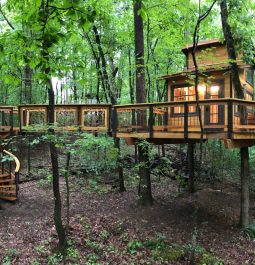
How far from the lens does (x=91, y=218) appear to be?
1017 cm

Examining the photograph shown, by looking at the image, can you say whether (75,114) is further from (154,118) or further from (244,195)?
(244,195)

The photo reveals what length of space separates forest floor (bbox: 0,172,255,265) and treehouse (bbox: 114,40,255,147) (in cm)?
213

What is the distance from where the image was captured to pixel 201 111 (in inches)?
451

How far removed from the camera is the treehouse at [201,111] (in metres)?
8.52

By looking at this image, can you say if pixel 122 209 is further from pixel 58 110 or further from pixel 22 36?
pixel 22 36

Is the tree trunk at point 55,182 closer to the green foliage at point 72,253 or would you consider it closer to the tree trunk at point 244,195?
the green foliage at point 72,253

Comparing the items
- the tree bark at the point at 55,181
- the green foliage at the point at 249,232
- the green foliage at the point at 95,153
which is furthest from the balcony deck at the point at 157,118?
the green foliage at the point at 249,232

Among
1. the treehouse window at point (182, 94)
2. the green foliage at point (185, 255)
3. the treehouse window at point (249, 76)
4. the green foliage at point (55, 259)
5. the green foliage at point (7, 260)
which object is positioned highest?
the treehouse window at point (249, 76)

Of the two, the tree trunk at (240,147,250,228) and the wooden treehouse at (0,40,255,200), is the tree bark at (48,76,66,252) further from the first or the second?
the tree trunk at (240,147,250,228)

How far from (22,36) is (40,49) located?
0.23 m

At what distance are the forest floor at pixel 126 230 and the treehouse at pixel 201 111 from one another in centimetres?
213

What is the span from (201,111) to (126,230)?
5231mm

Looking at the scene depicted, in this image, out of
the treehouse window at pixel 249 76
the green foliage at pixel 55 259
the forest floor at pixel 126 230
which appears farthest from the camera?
the treehouse window at pixel 249 76

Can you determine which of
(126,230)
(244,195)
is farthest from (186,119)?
(126,230)
